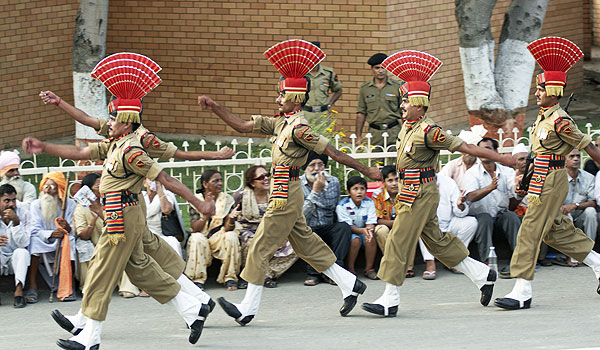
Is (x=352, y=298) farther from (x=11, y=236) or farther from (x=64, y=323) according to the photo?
(x=11, y=236)

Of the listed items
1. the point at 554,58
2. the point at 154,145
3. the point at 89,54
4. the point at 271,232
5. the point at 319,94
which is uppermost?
the point at 554,58

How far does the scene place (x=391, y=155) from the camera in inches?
456

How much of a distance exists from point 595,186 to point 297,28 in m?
5.93

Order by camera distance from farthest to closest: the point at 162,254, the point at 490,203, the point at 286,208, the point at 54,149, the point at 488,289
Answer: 1. the point at 490,203
2. the point at 488,289
3. the point at 286,208
4. the point at 162,254
5. the point at 54,149

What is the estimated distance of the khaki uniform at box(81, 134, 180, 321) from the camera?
809 centimetres

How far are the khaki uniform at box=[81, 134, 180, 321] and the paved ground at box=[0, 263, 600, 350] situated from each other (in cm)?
49

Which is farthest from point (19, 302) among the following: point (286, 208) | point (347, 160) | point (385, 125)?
point (385, 125)

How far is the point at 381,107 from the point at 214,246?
3374 mm

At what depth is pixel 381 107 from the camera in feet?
42.4

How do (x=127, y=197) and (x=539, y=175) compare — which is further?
(x=539, y=175)

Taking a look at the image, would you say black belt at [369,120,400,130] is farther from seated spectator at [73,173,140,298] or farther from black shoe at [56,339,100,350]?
black shoe at [56,339,100,350]

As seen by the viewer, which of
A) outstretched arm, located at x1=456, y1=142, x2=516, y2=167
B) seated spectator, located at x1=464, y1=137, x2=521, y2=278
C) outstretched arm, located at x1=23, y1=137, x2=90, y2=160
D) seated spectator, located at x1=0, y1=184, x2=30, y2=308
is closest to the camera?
outstretched arm, located at x1=23, y1=137, x2=90, y2=160

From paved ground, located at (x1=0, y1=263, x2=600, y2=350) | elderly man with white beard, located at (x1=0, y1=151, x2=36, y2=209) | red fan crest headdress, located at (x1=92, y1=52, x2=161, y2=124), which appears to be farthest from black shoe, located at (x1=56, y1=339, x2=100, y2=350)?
elderly man with white beard, located at (x1=0, y1=151, x2=36, y2=209)

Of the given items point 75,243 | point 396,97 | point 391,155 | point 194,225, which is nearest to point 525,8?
point 396,97
